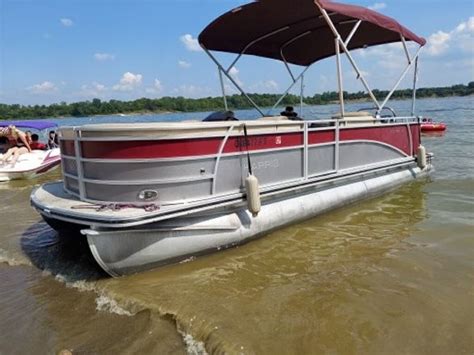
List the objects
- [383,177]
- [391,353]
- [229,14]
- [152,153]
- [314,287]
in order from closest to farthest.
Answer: [391,353] < [314,287] < [152,153] < [229,14] < [383,177]

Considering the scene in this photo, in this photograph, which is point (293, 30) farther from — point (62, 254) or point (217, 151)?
point (62, 254)

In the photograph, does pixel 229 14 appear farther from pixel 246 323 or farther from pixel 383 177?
pixel 246 323

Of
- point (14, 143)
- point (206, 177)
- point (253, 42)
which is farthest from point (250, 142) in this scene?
point (14, 143)

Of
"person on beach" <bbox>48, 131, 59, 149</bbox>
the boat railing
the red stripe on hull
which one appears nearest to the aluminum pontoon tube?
the boat railing

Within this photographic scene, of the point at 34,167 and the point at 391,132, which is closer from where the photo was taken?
the point at 391,132

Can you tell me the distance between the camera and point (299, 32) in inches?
339

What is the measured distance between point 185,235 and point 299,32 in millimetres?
5507

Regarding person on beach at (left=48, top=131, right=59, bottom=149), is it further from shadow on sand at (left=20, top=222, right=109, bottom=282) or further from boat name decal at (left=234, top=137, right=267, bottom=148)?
boat name decal at (left=234, top=137, right=267, bottom=148)

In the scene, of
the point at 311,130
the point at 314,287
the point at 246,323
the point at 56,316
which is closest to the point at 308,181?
the point at 311,130

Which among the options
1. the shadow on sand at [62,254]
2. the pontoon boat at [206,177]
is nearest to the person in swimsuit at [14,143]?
the shadow on sand at [62,254]

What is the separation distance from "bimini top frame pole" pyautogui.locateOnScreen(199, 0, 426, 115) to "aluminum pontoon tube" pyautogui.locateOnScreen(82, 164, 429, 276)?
2.13 metres

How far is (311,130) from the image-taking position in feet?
20.4

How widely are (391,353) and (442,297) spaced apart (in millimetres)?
1140

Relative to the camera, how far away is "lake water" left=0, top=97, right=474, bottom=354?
3305 millimetres
